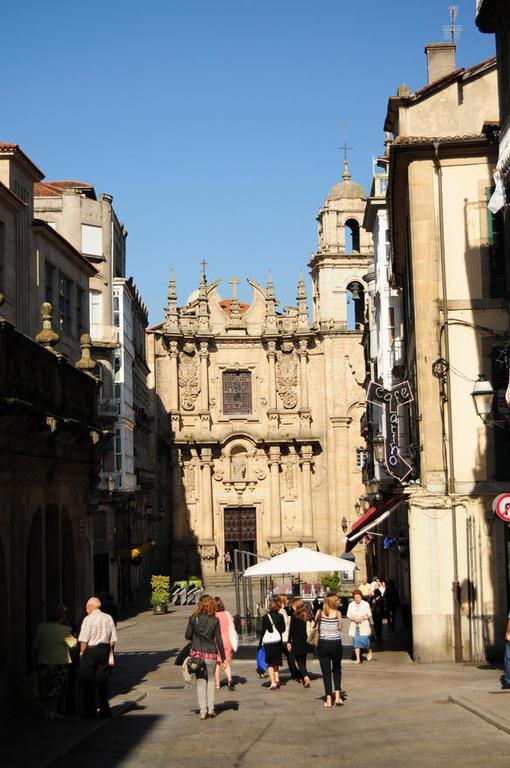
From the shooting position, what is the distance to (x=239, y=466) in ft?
214

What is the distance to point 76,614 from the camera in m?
23.5

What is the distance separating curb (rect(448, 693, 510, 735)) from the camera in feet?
46.7

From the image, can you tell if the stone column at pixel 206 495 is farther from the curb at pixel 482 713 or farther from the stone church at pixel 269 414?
the curb at pixel 482 713

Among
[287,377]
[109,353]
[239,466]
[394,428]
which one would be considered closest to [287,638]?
[394,428]

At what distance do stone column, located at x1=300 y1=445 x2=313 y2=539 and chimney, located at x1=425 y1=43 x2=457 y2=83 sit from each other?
3569cm

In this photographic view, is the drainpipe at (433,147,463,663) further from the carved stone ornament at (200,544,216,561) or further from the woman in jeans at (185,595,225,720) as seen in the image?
the carved stone ornament at (200,544,216,561)

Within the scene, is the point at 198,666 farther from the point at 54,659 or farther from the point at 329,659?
the point at 329,659

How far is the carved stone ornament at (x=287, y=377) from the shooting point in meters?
65.3

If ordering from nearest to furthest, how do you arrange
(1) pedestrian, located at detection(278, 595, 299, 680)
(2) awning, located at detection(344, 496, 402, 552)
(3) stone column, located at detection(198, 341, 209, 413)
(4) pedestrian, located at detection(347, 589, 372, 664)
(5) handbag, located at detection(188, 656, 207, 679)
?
(5) handbag, located at detection(188, 656, 207, 679) → (1) pedestrian, located at detection(278, 595, 299, 680) → (4) pedestrian, located at detection(347, 589, 372, 664) → (2) awning, located at detection(344, 496, 402, 552) → (3) stone column, located at detection(198, 341, 209, 413)

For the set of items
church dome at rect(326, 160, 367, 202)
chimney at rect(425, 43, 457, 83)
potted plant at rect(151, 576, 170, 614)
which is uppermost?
church dome at rect(326, 160, 367, 202)

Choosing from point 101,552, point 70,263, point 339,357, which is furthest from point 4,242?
point 339,357

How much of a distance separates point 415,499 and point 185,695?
7.09 m

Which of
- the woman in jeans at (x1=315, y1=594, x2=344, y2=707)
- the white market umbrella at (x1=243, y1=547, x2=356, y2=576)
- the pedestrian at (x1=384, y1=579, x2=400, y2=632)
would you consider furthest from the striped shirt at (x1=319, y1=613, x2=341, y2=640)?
the pedestrian at (x1=384, y1=579, x2=400, y2=632)

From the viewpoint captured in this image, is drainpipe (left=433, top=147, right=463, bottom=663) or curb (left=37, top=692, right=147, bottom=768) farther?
drainpipe (left=433, top=147, right=463, bottom=663)
